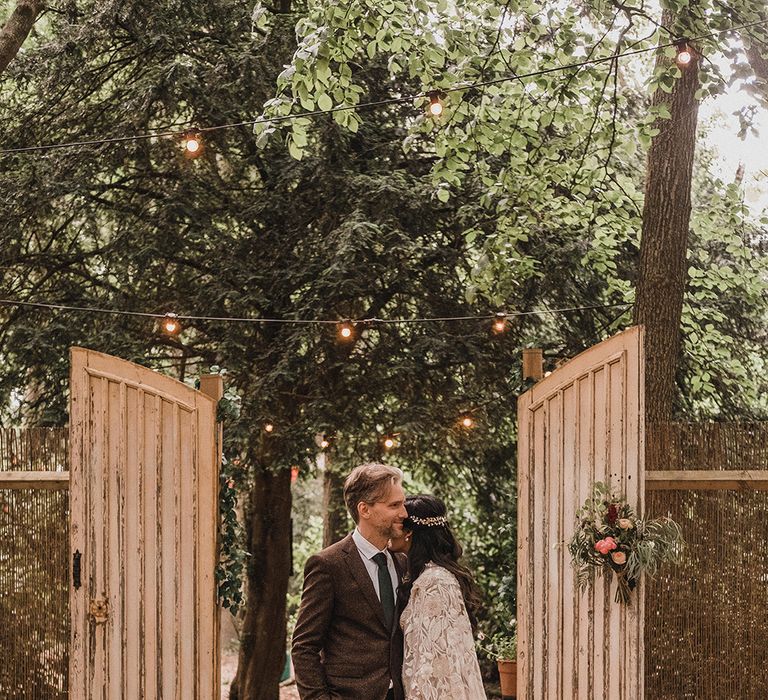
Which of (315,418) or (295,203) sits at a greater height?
(295,203)

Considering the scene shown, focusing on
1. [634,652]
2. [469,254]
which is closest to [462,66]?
[469,254]

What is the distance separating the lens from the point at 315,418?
7.61 m

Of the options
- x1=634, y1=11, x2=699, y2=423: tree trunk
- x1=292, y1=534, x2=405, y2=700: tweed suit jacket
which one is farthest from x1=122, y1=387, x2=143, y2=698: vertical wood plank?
x1=634, y1=11, x2=699, y2=423: tree trunk

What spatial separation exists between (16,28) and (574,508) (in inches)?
197

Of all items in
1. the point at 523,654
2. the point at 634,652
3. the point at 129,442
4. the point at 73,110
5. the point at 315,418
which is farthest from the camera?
the point at 73,110

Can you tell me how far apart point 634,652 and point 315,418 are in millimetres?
3766

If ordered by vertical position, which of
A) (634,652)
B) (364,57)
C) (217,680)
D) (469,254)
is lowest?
(217,680)

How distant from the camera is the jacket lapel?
313 cm

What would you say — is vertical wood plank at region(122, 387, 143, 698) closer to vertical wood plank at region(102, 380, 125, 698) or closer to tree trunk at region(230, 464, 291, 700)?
vertical wood plank at region(102, 380, 125, 698)

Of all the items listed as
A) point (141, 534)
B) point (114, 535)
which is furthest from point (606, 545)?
point (114, 535)

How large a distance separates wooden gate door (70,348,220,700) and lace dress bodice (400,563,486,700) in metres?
2.22

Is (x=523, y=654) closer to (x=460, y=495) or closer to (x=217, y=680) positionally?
(x=217, y=680)

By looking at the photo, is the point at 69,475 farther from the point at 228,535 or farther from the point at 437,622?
the point at 437,622

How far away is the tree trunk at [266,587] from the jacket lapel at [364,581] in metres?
5.57
